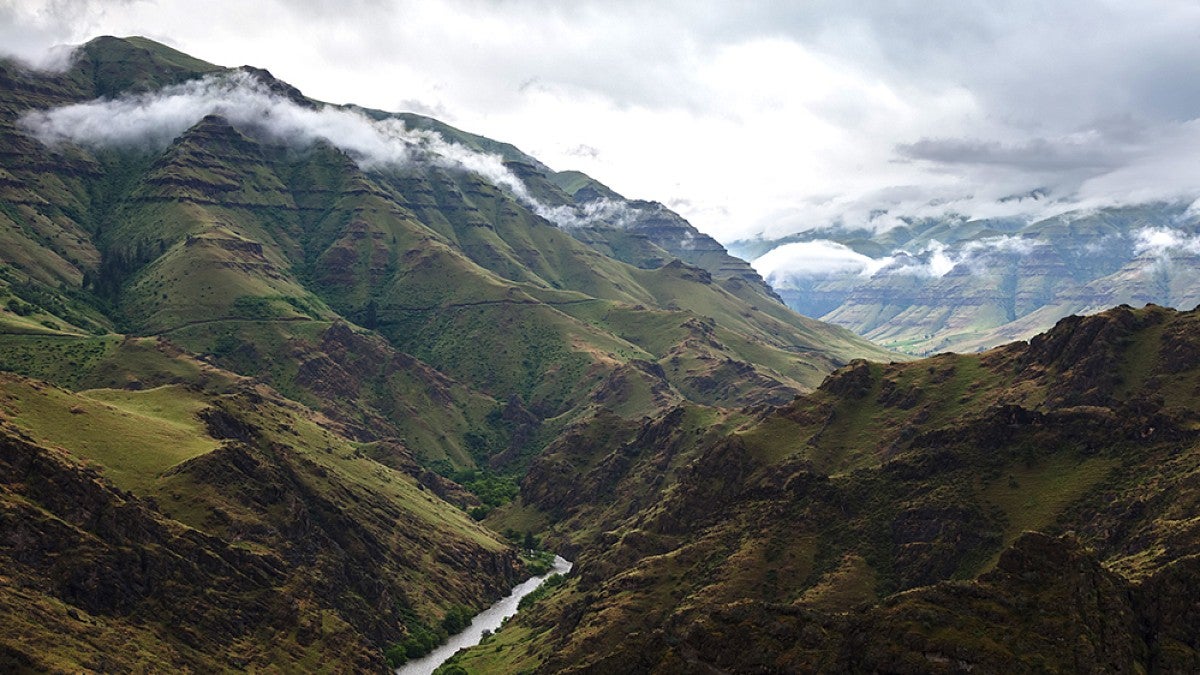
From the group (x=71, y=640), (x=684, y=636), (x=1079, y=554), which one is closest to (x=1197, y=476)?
(x=1079, y=554)

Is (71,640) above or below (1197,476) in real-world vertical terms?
below

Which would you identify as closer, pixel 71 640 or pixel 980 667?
pixel 980 667

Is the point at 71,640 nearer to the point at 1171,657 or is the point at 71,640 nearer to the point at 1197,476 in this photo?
the point at 1171,657

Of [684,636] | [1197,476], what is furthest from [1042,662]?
[1197,476]

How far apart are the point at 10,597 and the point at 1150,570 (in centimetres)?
21040

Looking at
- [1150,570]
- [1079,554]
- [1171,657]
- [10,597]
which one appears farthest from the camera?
[10,597]

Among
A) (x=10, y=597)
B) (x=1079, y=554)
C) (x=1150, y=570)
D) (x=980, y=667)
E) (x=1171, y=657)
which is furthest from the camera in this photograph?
(x=10, y=597)

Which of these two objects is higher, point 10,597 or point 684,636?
point 684,636

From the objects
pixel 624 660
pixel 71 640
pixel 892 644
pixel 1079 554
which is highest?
pixel 1079 554

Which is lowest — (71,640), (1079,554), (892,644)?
(71,640)

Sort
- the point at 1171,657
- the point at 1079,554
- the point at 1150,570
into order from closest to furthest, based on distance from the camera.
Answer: the point at 1171,657 → the point at 1079,554 → the point at 1150,570

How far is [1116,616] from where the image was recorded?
14000cm

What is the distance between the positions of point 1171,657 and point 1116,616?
8.17 metres

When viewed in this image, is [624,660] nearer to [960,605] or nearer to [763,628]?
[763,628]
